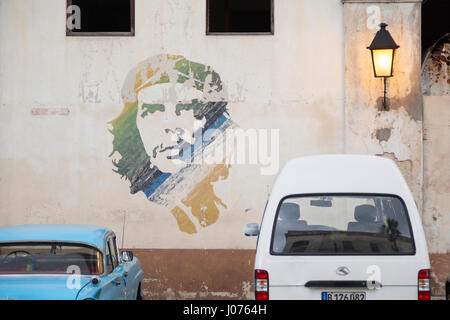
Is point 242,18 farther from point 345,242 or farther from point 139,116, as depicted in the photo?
point 345,242

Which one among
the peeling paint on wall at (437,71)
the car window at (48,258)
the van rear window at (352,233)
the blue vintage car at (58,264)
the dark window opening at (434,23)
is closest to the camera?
the blue vintage car at (58,264)

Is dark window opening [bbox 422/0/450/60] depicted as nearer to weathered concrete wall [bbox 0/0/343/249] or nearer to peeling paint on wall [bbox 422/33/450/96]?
peeling paint on wall [bbox 422/33/450/96]

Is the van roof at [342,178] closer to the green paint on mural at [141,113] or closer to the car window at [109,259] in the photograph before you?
the car window at [109,259]

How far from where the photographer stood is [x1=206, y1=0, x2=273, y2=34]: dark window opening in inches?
474

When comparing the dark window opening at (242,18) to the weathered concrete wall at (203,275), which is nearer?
the weathered concrete wall at (203,275)

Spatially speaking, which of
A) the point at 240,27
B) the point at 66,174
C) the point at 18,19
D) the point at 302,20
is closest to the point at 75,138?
the point at 66,174

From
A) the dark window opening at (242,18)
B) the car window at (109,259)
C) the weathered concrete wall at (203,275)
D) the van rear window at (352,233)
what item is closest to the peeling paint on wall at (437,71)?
the dark window opening at (242,18)

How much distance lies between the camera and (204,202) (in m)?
11.7

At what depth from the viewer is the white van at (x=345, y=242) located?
6625 millimetres

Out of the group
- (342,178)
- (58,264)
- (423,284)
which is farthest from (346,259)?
(58,264)

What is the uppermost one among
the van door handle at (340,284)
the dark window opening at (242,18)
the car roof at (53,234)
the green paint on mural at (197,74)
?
the dark window opening at (242,18)

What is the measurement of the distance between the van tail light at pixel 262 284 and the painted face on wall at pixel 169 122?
5230mm

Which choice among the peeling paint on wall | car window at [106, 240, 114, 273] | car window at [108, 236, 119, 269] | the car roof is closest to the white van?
car window at [106, 240, 114, 273]
